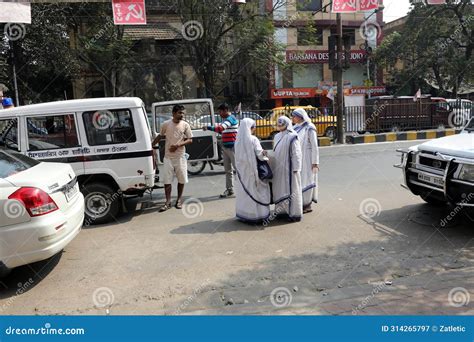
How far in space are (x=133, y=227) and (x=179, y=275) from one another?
6.76 feet

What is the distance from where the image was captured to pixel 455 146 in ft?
18.3

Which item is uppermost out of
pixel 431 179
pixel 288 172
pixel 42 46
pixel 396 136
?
pixel 42 46

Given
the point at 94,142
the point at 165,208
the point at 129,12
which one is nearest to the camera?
the point at 94,142

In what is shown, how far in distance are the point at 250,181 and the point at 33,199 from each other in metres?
2.88

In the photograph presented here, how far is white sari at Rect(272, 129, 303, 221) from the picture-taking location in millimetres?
5988

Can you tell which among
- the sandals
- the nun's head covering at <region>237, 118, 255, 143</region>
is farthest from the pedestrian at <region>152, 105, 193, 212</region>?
the nun's head covering at <region>237, 118, 255, 143</region>

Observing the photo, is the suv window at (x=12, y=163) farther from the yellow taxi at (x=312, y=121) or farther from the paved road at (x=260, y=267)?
the yellow taxi at (x=312, y=121)

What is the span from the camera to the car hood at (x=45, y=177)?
4.25 metres

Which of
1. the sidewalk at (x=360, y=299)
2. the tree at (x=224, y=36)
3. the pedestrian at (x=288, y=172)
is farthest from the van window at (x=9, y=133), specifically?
the tree at (x=224, y=36)

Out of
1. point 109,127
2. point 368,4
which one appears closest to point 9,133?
point 109,127

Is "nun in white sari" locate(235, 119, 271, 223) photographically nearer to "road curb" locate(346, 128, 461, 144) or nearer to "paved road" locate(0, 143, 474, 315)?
"paved road" locate(0, 143, 474, 315)

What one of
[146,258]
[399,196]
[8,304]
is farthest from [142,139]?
[399,196]

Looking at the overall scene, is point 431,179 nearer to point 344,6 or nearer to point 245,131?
point 245,131

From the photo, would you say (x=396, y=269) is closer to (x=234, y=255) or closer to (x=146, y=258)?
(x=234, y=255)
